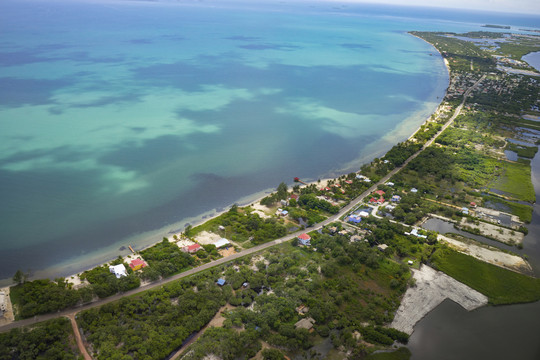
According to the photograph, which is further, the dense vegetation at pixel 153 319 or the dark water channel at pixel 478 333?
the dark water channel at pixel 478 333

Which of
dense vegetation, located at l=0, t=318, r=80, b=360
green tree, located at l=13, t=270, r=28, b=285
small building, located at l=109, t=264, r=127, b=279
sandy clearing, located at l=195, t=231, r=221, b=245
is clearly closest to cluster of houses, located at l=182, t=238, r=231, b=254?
sandy clearing, located at l=195, t=231, r=221, b=245

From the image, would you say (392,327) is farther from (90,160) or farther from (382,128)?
(382,128)

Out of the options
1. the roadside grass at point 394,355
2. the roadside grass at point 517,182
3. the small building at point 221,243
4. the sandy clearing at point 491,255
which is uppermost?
the roadside grass at point 517,182

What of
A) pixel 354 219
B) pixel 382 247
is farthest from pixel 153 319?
pixel 354 219

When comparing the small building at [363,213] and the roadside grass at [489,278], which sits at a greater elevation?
the small building at [363,213]

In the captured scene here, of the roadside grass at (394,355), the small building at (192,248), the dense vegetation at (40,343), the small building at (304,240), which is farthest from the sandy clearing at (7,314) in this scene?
the roadside grass at (394,355)

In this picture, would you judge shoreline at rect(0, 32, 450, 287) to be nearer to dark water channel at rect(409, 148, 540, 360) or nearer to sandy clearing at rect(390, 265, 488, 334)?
sandy clearing at rect(390, 265, 488, 334)

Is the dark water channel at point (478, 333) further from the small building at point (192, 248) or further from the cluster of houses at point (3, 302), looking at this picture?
the cluster of houses at point (3, 302)
